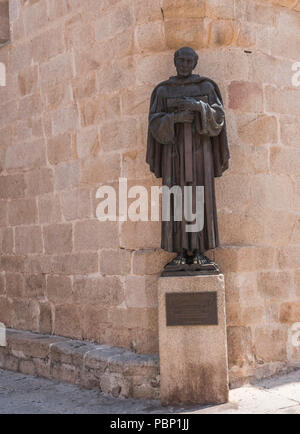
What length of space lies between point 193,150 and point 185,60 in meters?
0.76

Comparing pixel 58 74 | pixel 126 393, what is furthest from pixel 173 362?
pixel 58 74

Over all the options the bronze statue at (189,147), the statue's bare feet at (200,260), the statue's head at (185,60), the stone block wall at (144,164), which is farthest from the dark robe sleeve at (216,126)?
the statue's bare feet at (200,260)

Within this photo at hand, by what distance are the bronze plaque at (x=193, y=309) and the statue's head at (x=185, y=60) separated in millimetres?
1818

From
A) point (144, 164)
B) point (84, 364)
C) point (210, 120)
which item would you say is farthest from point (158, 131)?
point (84, 364)

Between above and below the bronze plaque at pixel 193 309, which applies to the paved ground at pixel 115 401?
below

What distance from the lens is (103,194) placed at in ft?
15.8

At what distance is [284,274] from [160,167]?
160 cm

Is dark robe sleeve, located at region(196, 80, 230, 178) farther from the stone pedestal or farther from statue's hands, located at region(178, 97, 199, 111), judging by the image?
the stone pedestal

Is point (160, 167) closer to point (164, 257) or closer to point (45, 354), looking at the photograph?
point (164, 257)

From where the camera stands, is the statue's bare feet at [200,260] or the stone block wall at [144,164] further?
the stone block wall at [144,164]

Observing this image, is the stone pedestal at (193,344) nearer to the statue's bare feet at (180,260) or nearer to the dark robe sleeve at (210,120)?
the statue's bare feet at (180,260)

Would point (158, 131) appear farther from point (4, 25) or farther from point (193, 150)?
point (4, 25)

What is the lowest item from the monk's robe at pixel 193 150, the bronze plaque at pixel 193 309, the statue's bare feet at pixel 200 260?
the bronze plaque at pixel 193 309

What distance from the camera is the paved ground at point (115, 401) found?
3.78 m
